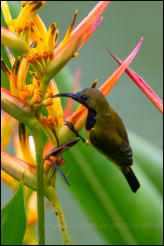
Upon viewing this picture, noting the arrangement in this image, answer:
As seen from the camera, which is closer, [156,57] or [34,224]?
[34,224]

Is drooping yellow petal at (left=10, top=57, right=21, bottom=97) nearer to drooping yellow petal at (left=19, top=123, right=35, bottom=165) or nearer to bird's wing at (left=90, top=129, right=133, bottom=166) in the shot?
drooping yellow petal at (left=19, top=123, right=35, bottom=165)

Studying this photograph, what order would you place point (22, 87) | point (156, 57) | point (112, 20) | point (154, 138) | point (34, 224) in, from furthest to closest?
1. point (112, 20)
2. point (156, 57)
3. point (154, 138)
4. point (34, 224)
5. point (22, 87)

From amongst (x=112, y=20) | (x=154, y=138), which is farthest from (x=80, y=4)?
(x=154, y=138)

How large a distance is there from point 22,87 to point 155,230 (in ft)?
1.41

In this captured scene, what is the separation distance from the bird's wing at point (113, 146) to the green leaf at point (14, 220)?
0.27 metres

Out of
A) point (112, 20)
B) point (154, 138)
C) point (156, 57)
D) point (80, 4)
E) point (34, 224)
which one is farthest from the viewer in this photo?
point (80, 4)

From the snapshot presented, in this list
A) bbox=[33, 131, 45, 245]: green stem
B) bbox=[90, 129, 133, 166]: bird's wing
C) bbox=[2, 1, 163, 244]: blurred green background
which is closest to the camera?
bbox=[33, 131, 45, 245]: green stem

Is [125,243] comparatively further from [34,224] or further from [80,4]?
[80,4]

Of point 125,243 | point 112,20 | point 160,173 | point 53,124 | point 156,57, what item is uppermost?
point 112,20

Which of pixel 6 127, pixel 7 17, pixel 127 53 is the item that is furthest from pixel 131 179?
pixel 127 53

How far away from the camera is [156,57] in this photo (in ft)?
9.16

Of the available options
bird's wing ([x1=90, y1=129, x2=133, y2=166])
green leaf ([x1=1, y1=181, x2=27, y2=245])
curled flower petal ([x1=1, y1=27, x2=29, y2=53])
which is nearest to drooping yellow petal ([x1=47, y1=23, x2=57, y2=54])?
curled flower petal ([x1=1, y1=27, x2=29, y2=53])

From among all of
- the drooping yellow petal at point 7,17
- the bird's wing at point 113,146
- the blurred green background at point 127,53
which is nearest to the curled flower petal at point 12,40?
the drooping yellow petal at point 7,17

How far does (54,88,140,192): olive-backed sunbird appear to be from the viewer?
0.75 meters
